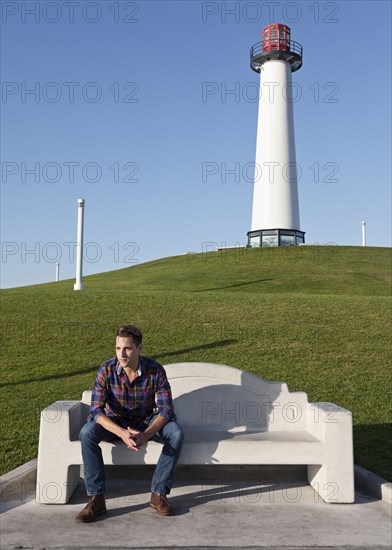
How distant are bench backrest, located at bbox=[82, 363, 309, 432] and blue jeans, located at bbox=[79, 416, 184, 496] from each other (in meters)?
1.05

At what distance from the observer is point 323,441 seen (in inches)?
206

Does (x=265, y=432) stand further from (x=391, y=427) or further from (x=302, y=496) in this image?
(x=391, y=427)

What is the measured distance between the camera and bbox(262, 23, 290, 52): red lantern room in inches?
1853

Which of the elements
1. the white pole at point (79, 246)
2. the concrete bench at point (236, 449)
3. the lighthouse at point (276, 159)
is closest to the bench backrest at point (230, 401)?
the concrete bench at point (236, 449)

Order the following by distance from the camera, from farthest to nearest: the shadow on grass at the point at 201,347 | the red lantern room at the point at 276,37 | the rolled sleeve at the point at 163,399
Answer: the red lantern room at the point at 276,37
the shadow on grass at the point at 201,347
the rolled sleeve at the point at 163,399

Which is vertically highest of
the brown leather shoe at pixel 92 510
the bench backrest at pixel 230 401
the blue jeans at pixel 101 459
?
the bench backrest at pixel 230 401

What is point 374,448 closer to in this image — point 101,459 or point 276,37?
point 101,459

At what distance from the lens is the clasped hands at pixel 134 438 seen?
486 centimetres

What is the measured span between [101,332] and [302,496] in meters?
10.9

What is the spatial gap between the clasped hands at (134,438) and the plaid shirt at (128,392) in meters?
0.28

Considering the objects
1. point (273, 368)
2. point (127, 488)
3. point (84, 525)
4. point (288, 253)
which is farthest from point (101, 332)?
point (288, 253)

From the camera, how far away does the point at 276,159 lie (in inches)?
1785

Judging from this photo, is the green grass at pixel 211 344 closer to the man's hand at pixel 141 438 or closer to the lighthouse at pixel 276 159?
the man's hand at pixel 141 438

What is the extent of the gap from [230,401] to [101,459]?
167 centimetres
